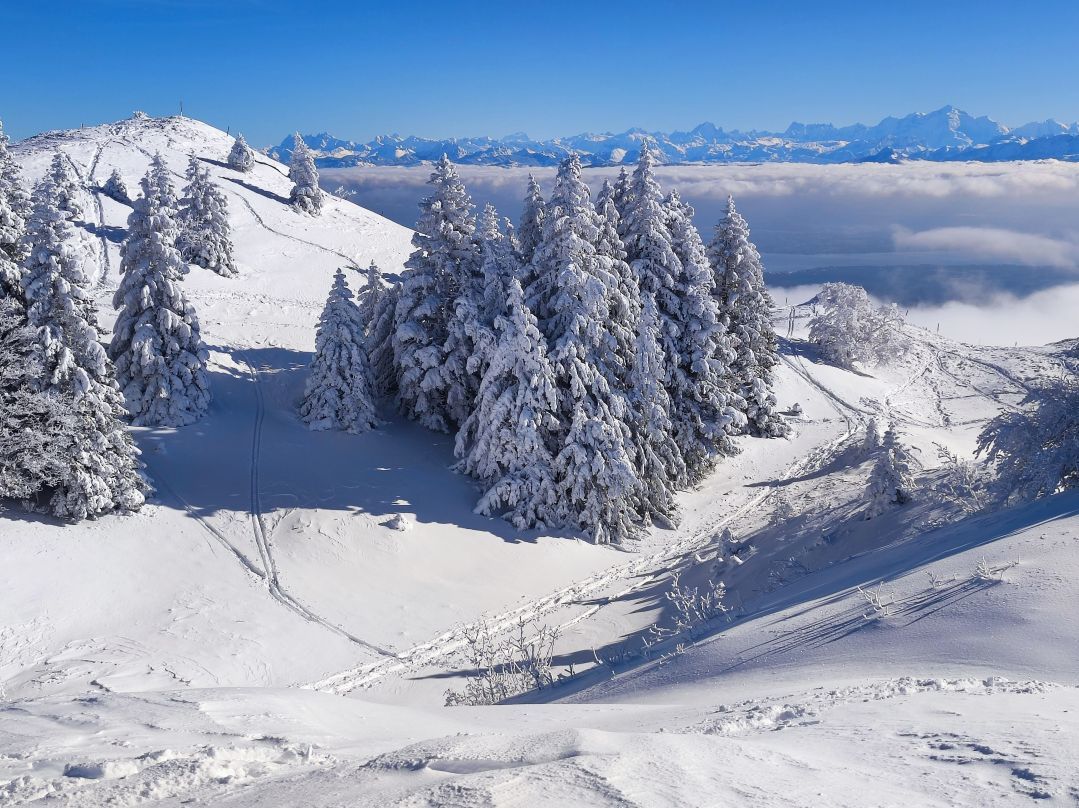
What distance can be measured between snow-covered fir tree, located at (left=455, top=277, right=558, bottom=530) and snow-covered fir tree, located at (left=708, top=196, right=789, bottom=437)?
1336 centimetres

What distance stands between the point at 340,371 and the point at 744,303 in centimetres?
2180

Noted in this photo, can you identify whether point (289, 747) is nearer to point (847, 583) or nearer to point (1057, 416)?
point (847, 583)

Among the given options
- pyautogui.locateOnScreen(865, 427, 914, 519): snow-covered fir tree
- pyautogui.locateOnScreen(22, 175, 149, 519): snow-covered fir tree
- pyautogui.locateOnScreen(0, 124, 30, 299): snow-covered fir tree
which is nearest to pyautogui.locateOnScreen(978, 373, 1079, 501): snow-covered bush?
pyautogui.locateOnScreen(865, 427, 914, 519): snow-covered fir tree

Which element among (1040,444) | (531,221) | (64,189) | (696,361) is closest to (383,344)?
(531,221)

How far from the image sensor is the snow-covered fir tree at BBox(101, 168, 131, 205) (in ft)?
224

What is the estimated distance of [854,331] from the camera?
6156 cm

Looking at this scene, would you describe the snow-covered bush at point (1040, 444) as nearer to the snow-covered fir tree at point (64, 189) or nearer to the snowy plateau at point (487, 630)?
the snowy plateau at point (487, 630)

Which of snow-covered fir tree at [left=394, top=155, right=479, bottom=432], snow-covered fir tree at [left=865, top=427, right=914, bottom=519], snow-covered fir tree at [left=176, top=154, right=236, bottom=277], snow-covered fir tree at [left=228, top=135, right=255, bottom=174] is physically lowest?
snow-covered fir tree at [left=865, top=427, right=914, bottom=519]

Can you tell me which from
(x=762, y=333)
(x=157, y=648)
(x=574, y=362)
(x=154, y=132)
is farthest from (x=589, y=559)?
(x=154, y=132)

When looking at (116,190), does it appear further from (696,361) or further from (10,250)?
→ (696,361)

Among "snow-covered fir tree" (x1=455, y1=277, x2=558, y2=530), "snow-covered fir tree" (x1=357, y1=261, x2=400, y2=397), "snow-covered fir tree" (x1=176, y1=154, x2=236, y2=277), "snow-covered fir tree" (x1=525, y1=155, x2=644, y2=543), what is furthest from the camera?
"snow-covered fir tree" (x1=176, y1=154, x2=236, y2=277)

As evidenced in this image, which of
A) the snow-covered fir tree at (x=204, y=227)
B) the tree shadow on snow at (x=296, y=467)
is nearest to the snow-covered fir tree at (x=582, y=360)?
the tree shadow on snow at (x=296, y=467)

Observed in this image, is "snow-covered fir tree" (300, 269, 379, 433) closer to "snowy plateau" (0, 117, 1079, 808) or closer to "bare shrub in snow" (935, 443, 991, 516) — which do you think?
"snowy plateau" (0, 117, 1079, 808)

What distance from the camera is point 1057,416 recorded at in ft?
54.6
